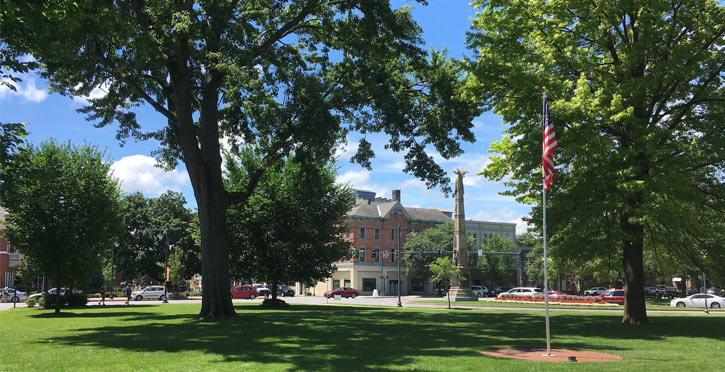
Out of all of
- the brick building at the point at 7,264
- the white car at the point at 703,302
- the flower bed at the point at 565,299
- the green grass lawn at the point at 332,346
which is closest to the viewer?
the green grass lawn at the point at 332,346

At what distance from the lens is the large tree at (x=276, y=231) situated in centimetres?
3584

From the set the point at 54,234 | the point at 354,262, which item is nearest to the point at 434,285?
the point at 354,262

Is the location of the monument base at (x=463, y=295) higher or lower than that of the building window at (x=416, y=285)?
higher

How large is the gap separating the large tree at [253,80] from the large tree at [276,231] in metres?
9.79

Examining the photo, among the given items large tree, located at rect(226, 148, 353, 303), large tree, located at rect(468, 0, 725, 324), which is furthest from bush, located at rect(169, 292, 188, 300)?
large tree, located at rect(468, 0, 725, 324)

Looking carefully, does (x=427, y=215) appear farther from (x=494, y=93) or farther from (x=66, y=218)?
(x=494, y=93)

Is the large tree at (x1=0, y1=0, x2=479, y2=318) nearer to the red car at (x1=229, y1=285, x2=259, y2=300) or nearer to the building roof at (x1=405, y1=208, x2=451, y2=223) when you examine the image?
the red car at (x1=229, y1=285, x2=259, y2=300)

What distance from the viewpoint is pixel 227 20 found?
62.8 ft

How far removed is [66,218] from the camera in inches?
1169

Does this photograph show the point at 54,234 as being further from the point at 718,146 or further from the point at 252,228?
the point at 718,146

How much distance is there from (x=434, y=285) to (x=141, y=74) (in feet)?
238

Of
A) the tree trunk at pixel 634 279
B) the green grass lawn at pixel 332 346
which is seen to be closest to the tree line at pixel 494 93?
the tree trunk at pixel 634 279

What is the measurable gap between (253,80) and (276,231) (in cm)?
1858

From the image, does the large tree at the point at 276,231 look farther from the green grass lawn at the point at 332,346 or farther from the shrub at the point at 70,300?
the green grass lawn at the point at 332,346
